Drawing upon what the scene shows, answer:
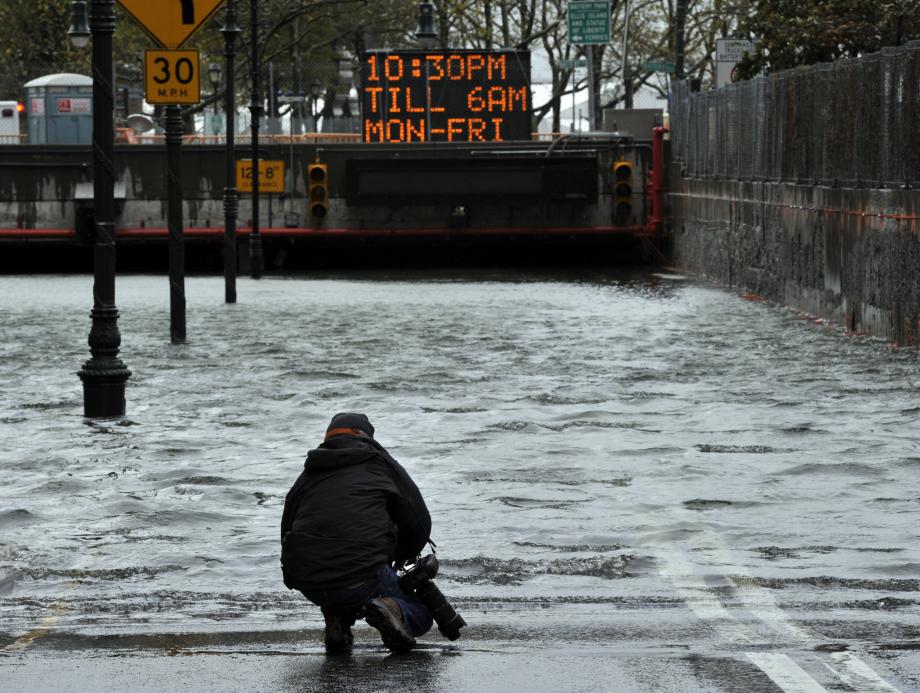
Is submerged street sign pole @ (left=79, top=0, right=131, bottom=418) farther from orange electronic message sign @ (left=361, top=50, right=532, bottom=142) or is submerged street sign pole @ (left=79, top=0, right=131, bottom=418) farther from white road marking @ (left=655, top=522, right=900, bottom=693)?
orange electronic message sign @ (left=361, top=50, right=532, bottom=142)

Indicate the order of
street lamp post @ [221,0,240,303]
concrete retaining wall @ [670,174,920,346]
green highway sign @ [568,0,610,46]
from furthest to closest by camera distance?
1. green highway sign @ [568,0,610,46]
2. street lamp post @ [221,0,240,303]
3. concrete retaining wall @ [670,174,920,346]

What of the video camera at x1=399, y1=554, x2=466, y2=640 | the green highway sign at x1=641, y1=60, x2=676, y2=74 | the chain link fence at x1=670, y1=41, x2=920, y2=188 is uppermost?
the green highway sign at x1=641, y1=60, x2=676, y2=74

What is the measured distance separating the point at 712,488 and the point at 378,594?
451 cm

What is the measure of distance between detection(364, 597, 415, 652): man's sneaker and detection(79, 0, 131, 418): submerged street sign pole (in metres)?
8.44

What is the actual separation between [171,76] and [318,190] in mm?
23289

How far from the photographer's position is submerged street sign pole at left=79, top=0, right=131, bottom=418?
610 inches

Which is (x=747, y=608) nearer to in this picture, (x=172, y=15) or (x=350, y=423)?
(x=350, y=423)

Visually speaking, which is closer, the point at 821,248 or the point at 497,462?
the point at 497,462

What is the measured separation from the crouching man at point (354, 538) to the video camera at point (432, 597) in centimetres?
4

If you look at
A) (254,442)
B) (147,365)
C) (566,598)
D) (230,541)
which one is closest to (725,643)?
(566,598)

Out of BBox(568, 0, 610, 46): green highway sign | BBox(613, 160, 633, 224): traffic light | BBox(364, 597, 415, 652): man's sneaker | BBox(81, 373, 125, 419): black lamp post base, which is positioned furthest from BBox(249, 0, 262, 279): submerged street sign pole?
BBox(364, 597, 415, 652): man's sneaker

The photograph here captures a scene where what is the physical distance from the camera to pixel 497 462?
12852 mm

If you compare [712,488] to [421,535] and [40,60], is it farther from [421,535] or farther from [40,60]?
[40,60]

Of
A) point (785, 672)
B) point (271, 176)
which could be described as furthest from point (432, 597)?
point (271, 176)
